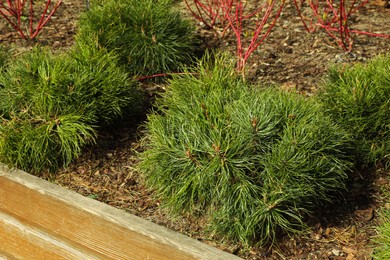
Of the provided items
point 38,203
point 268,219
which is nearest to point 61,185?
point 38,203

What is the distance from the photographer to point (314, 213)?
332cm

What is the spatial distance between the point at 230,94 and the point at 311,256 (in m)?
0.92

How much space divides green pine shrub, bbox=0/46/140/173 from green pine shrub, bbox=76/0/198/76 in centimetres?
33

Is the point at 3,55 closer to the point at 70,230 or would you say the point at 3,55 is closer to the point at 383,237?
the point at 70,230

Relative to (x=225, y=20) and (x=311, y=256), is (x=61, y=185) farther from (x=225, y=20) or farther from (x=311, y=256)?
(x=225, y=20)

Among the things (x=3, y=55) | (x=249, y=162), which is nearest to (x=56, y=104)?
(x=3, y=55)

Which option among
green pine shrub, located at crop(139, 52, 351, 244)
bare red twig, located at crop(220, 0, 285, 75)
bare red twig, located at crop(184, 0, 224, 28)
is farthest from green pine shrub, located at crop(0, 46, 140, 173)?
bare red twig, located at crop(184, 0, 224, 28)

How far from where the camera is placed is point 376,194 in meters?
3.42

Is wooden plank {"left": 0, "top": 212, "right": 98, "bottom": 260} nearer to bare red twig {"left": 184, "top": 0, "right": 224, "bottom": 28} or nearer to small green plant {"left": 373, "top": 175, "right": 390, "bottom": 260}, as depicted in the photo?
small green plant {"left": 373, "top": 175, "right": 390, "bottom": 260}

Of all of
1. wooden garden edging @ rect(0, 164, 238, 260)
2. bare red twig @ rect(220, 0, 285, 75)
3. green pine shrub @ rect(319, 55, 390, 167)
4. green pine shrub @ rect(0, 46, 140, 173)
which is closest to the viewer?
wooden garden edging @ rect(0, 164, 238, 260)

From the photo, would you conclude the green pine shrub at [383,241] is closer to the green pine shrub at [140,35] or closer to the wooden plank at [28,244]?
the wooden plank at [28,244]

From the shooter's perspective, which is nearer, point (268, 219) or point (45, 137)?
point (268, 219)

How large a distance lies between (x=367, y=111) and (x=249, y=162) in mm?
711

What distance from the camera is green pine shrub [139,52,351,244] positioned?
3150mm
